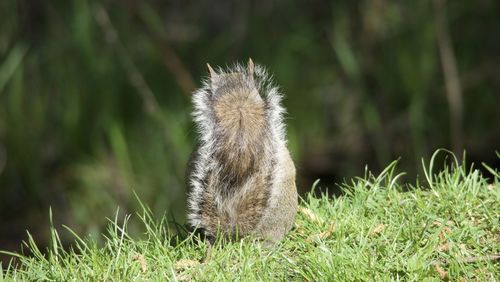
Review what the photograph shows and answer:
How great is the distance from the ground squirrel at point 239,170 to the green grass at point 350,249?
0.36ft

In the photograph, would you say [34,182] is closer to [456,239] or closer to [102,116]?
[102,116]

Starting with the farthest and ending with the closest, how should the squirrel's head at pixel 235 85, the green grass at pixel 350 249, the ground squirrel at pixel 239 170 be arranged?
the squirrel's head at pixel 235 85, the ground squirrel at pixel 239 170, the green grass at pixel 350 249

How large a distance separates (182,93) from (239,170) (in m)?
4.93

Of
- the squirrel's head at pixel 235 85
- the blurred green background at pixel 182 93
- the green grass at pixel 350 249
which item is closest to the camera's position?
the green grass at pixel 350 249

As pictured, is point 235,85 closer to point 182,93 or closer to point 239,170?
point 239,170

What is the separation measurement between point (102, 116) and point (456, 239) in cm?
532

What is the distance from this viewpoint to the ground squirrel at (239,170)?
4.16 meters

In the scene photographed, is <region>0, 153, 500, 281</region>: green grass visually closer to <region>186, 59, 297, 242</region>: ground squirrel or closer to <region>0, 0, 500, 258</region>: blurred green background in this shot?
<region>186, 59, 297, 242</region>: ground squirrel

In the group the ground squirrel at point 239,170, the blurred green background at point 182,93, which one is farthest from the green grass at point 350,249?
the blurred green background at point 182,93

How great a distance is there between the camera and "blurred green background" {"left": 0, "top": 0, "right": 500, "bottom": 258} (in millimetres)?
8812

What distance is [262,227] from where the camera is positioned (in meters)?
4.21

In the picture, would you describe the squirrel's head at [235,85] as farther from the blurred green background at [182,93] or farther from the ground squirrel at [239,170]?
the blurred green background at [182,93]

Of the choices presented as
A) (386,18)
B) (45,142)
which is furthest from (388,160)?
(45,142)

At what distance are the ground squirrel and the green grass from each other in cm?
11
